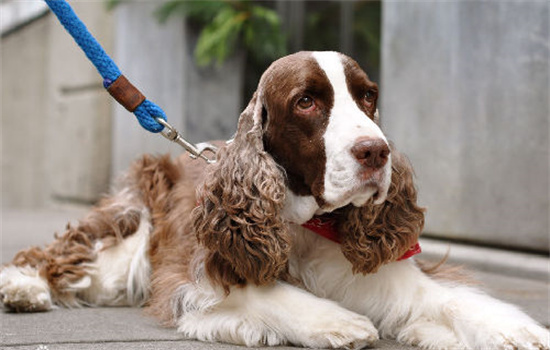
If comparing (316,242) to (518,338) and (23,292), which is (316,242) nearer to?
(518,338)

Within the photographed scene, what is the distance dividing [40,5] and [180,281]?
32.9 feet

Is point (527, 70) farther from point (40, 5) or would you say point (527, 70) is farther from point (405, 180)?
point (40, 5)

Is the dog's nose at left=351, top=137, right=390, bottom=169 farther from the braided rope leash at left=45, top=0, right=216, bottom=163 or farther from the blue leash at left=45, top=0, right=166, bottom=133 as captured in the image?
the blue leash at left=45, top=0, right=166, bottom=133

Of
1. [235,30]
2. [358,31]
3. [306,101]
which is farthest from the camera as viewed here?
[235,30]

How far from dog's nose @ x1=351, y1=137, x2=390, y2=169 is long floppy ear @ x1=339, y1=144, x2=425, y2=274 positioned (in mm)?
377

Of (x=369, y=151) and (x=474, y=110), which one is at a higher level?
(x=474, y=110)

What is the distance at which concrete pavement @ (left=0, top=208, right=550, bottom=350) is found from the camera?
9.37 ft

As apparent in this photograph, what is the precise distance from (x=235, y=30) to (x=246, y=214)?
4.71 metres

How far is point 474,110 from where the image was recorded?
545 cm

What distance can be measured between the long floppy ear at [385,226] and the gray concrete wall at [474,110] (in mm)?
2255

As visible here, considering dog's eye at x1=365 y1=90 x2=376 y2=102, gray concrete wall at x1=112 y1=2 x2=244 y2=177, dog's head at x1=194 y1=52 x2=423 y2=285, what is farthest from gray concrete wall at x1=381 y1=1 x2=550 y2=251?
dog's eye at x1=365 y1=90 x2=376 y2=102

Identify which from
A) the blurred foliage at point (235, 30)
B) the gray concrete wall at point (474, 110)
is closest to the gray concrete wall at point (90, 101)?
the blurred foliage at point (235, 30)

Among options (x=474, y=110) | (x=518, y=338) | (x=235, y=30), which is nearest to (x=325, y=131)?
(x=518, y=338)

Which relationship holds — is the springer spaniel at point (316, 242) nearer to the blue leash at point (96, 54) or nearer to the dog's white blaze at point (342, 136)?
the dog's white blaze at point (342, 136)
